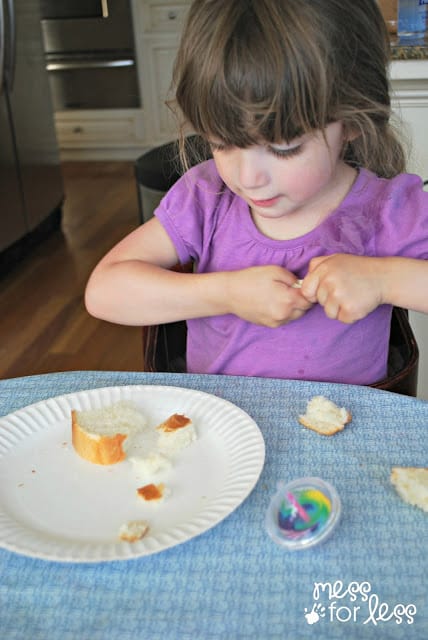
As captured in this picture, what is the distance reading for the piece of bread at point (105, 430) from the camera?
0.74 meters

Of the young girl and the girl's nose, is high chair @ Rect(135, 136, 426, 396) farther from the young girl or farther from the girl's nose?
the girl's nose

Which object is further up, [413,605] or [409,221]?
[409,221]

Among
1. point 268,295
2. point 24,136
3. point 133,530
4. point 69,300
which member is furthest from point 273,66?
point 24,136

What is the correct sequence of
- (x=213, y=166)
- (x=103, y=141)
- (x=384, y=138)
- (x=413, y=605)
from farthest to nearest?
1. (x=103, y=141)
2. (x=213, y=166)
3. (x=384, y=138)
4. (x=413, y=605)

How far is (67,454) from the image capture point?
0.77 meters

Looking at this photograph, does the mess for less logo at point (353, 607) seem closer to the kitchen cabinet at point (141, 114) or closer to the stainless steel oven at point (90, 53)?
the kitchen cabinet at point (141, 114)

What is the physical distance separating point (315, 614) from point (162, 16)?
14.0ft

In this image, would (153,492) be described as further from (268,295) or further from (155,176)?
(155,176)

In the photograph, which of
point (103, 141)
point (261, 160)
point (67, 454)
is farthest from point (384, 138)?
point (103, 141)

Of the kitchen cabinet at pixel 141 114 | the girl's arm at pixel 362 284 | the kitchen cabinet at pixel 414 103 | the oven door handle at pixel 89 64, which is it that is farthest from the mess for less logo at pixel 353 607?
the oven door handle at pixel 89 64

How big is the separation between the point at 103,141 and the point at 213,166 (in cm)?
380

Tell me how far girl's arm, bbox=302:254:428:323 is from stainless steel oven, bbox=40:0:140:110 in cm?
380

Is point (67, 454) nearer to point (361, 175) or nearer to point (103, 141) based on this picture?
point (361, 175)

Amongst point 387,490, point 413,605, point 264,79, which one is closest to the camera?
point 413,605
